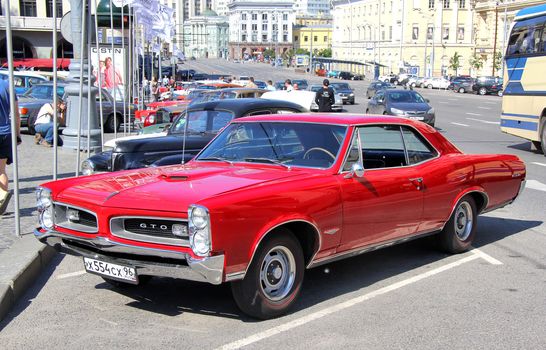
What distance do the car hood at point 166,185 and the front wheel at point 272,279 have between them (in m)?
0.50

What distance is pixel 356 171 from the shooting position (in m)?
5.69

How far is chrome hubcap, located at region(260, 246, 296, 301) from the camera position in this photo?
5066 millimetres

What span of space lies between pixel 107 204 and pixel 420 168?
10.4 feet

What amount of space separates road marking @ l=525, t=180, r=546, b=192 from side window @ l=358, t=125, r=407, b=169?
20.0 feet

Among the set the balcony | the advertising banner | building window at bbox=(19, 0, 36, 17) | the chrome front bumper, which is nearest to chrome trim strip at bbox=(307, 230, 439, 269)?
the chrome front bumper

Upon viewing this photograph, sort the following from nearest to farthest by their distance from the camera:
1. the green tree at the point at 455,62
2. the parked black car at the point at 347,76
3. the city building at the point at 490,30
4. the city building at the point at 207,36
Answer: the city building at the point at 490,30, the green tree at the point at 455,62, the parked black car at the point at 347,76, the city building at the point at 207,36

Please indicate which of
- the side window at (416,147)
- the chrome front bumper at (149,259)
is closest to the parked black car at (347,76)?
the side window at (416,147)

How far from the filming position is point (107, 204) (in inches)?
195

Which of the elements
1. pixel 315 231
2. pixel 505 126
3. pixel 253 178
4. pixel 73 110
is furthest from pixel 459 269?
pixel 505 126

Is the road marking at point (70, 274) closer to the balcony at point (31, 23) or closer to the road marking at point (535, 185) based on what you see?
the road marking at point (535, 185)

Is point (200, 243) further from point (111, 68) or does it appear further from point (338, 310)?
point (111, 68)

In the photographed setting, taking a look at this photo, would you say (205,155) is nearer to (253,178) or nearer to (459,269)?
(253,178)

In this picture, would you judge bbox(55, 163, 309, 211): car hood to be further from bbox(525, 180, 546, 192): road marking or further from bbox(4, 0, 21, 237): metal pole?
bbox(525, 180, 546, 192): road marking

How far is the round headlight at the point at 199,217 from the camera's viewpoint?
4539 mm
